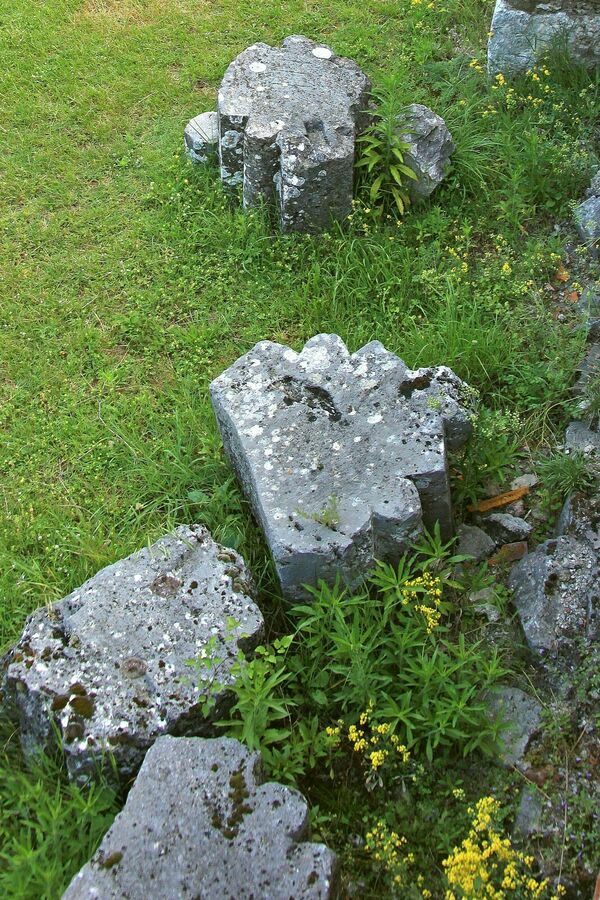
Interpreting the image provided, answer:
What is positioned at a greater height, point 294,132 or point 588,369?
point 294,132

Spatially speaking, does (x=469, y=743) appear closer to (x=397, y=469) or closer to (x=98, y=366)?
(x=397, y=469)

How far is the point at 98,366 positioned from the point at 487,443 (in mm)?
2245

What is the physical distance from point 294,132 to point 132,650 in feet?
10.7

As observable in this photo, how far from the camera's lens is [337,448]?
3.77 meters

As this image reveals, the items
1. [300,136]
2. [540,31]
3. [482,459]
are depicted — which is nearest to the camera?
[482,459]

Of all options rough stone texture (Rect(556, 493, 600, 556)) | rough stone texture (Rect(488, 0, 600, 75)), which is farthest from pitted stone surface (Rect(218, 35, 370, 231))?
rough stone texture (Rect(556, 493, 600, 556))

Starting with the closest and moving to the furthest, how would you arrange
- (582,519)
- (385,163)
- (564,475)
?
(582,519), (564,475), (385,163)

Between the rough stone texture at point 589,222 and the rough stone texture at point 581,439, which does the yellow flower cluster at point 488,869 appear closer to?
the rough stone texture at point 581,439

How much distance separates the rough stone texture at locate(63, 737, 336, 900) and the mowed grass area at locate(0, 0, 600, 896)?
0.99m

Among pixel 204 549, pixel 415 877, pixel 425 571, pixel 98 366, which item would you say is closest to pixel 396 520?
pixel 425 571

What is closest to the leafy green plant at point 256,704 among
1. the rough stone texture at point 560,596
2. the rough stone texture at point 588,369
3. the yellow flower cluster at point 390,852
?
the yellow flower cluster at point 390,852

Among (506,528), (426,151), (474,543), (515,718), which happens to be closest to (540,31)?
(426,151)

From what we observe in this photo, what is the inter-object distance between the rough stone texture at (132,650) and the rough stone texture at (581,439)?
67.6 inches

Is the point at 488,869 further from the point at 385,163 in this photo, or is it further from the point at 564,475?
the point at 385,163
